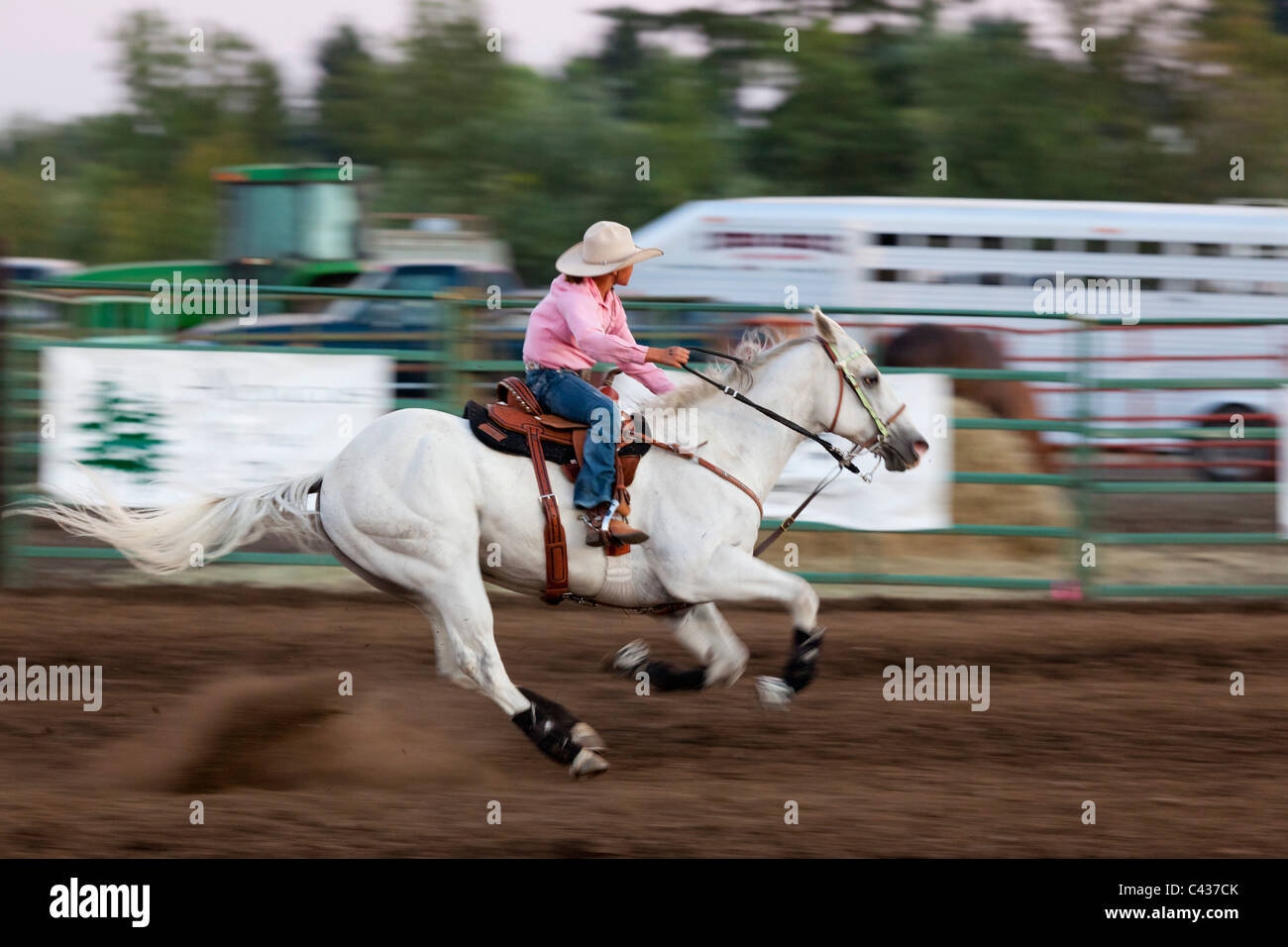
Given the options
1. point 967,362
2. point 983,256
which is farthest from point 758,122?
point 967,362

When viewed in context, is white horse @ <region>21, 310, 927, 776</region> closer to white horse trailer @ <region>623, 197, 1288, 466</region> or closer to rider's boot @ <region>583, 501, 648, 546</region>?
rider's boot @ <region>583, 501, 648, 546</region>

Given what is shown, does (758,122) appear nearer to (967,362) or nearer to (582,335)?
(967,362)

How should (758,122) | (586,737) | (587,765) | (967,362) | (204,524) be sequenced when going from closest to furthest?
(587,765)
(586,737)
(204,524)
(967,362)
(758,122)

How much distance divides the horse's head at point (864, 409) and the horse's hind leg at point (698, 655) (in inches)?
37.0

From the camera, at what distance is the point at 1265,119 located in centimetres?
2809

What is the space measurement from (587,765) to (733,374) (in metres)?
1.70

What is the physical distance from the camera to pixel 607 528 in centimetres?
533

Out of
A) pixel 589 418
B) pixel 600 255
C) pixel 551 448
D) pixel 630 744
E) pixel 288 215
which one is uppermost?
pixel 288 215

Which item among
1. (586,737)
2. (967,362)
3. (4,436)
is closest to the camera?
(586,737)

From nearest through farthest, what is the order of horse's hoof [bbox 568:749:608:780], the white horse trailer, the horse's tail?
horse's hoof [bbox 568:749:608:780] < the horse's tail < the white horse trailer

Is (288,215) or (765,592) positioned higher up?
(288,215)

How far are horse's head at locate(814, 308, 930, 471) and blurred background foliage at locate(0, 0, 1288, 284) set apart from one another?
76.8 ft

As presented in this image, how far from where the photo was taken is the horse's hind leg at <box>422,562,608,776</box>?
206 inches

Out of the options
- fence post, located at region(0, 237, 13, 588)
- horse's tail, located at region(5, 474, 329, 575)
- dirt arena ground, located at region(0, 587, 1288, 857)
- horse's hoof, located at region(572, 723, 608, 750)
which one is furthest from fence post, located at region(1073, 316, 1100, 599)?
fence post, located at region(0, 237, 13, 588)
